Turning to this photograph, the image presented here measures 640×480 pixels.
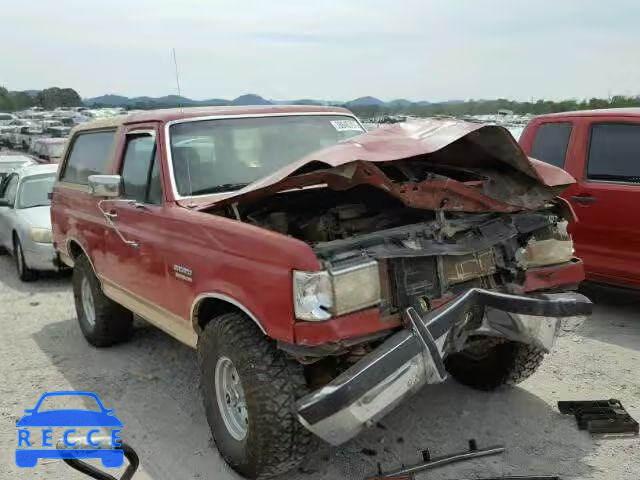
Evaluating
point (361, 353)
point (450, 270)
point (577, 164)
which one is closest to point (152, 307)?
point (361, 353)

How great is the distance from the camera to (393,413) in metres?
4.02

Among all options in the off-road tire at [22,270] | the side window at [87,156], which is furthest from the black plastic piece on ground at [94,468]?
the off-road tire at [22,270]

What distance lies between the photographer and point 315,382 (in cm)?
317

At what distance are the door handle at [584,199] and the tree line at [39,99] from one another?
63.5 meters

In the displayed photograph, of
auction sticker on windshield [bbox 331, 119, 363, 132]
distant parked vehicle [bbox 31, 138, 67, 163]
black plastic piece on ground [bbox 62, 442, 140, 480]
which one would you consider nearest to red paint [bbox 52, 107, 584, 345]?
auction sticker on windshield [bbox 331, 119, 363, 132]

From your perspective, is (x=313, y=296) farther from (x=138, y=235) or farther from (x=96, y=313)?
(x=96, y=313)

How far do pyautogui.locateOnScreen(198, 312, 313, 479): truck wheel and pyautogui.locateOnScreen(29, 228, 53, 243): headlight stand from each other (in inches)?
221

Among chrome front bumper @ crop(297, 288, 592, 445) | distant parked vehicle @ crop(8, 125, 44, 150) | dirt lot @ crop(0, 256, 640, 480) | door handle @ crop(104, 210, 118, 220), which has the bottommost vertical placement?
dirt lot @ crop(0, 256, 640, 480)

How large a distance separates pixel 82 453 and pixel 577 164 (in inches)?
207

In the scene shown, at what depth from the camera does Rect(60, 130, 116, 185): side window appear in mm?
5250

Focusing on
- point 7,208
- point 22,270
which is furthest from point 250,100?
point 7,208

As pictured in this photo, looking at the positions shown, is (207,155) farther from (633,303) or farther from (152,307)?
(633,303)

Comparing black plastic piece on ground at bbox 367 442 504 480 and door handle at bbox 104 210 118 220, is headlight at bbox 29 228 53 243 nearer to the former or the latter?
door handle at bbox 104 210 118 220

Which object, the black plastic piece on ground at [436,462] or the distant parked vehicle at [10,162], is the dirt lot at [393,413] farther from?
the distant parked vehicle at [10,162]
